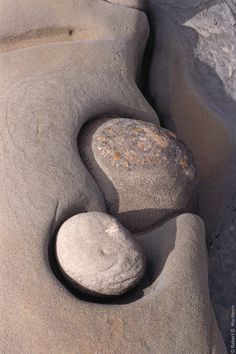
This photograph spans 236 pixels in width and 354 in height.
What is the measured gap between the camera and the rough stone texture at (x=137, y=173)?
4.83ft

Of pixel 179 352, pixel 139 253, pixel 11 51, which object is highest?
pixel 11 51

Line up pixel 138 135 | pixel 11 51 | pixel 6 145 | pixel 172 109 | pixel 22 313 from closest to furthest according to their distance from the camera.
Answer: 1. pixel 22 313
2. pixel 6 145
3. pixel 138 135
4. pixel 11 51
5. pixel 172 109

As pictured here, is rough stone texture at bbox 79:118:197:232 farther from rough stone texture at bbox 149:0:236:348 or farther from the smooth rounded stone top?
rough stone texture at bbox 149:0:236:348

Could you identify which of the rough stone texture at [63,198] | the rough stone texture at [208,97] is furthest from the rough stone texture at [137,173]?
the rough stone texture at [208,97]

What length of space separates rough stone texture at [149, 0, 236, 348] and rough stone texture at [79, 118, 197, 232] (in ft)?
1.12

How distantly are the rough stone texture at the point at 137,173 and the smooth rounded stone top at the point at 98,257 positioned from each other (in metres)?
0.17

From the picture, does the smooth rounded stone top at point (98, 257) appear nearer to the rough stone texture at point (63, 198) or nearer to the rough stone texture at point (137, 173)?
the rough stone texture at point (63, 198)

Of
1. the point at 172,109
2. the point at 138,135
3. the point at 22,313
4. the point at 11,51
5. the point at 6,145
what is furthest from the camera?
the point at 172,109

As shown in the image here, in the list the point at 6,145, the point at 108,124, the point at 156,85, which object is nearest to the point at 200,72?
the point at 156,85

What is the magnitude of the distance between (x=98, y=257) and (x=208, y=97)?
98 centimetres

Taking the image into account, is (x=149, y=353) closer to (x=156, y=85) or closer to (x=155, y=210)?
(x=155, y=210)

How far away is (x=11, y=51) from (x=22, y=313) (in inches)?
32.7

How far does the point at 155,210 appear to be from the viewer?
1.49 m
